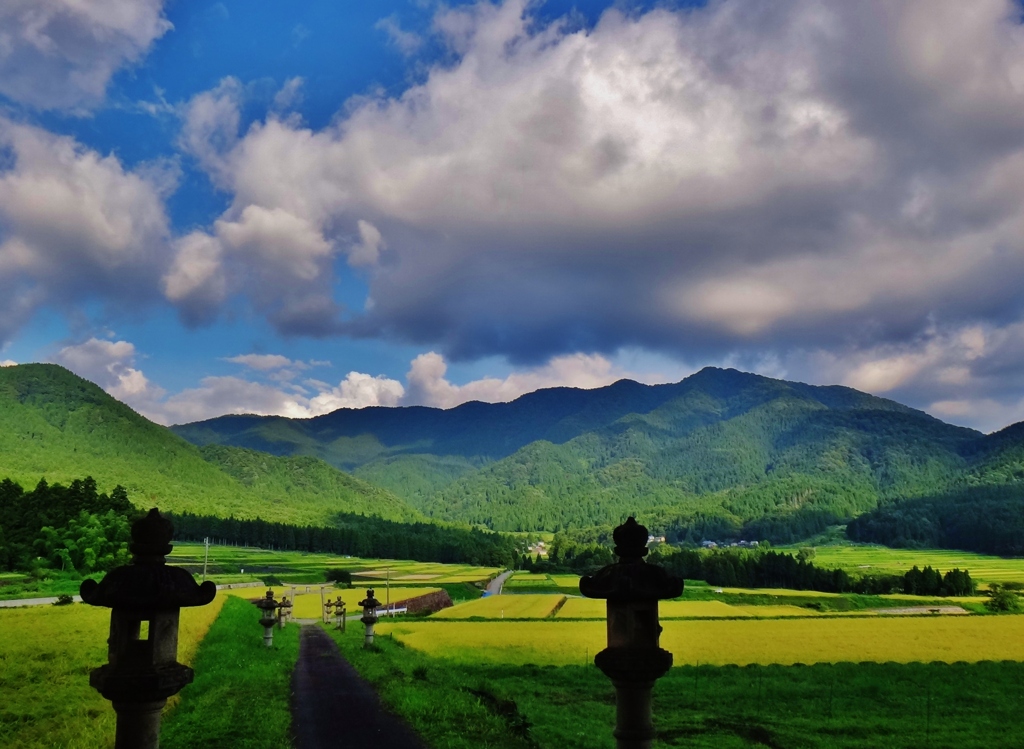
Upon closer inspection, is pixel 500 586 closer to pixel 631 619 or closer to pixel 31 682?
pixel 31 682

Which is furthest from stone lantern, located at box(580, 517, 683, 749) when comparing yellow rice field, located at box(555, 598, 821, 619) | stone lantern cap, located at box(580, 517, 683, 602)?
yellow rice field, located at box(555, 598, 821, 619)

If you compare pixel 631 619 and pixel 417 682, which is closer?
pixel 631 619

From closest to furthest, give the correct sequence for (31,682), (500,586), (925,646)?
1. (31,682)
2. (925,646)
3. (500,586)

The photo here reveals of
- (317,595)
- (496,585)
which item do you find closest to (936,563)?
(496,585)

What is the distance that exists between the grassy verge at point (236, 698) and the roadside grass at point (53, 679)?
1799mm

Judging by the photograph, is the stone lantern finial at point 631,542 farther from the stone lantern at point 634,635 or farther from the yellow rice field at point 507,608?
the yellow rice field at point 507,608

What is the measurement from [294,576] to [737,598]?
7418cm

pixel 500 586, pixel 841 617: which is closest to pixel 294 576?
pixel 500 586

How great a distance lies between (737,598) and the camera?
101 metres

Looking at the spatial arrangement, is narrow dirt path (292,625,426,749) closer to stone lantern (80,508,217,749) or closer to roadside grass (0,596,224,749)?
roadside grass (0,596,224,749)

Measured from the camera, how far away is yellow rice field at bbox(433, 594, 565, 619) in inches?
2958

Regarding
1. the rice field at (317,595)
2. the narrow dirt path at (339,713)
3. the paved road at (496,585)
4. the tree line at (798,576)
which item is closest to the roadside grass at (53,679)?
the narrow dirt path at (339,713)

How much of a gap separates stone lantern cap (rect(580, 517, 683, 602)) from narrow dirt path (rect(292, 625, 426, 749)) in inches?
448

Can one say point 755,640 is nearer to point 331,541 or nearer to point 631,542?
point 631,542
